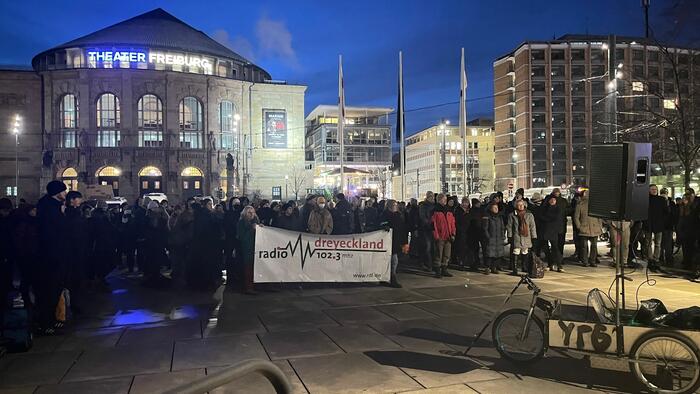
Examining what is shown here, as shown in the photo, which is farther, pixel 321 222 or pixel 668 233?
pixel 668 233

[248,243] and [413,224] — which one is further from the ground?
[413,224]

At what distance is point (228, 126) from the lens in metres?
66.8

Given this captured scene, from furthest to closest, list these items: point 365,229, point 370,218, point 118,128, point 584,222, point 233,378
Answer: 1. point 118,128
2. point 370,218
3. point 365,229
4. point 584,222
5. point 233,378

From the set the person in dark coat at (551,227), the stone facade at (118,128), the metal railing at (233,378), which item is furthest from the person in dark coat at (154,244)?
the stone facade at (118,128)

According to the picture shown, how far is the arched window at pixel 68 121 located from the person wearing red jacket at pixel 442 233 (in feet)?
194

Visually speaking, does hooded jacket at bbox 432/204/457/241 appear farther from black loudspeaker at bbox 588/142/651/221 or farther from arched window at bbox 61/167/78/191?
arched window at bbox 61/167/78/191

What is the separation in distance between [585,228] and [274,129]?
58109 millimetres

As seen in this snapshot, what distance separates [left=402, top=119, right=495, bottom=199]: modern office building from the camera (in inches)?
4749

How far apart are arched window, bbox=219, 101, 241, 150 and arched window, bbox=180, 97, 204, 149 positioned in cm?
273

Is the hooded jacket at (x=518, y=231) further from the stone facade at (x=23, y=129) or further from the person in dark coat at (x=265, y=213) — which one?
the stone facade at (x=23, y=129)

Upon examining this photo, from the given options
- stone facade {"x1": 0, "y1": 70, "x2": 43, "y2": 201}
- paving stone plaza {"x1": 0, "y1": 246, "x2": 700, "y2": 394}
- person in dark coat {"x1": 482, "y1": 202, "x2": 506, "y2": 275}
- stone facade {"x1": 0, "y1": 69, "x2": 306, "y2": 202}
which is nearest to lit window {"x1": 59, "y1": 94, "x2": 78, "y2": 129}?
stone facade {"x1": 0, "y1": 69, "x2": 306, "y2": 202}

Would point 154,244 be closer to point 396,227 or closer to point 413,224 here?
point 396,227

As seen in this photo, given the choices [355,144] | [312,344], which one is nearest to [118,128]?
[355,144]

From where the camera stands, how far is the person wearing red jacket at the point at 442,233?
13078 mm
